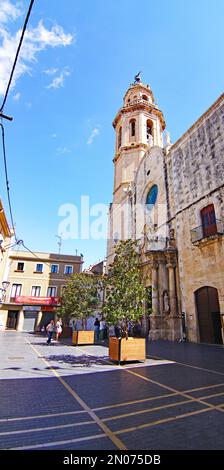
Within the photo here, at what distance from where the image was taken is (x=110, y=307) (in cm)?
955

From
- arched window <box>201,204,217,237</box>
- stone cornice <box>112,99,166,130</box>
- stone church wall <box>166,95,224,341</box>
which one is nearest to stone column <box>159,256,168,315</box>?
stone church wall <box>166,95,224,341</box>

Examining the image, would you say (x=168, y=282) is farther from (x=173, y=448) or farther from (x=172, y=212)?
(x=173, y=448)

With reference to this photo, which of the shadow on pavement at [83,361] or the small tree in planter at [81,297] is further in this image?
the small tree in planter at [81,297]

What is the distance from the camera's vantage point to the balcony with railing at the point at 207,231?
1377 centimetres

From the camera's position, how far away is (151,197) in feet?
76.1

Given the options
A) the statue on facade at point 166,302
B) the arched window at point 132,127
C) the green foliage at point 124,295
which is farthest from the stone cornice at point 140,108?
the green foliage at point 124,295

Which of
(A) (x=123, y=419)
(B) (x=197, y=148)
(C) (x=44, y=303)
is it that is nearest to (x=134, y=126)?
(B) (x=197, y=148)

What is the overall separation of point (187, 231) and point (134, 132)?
788 inches

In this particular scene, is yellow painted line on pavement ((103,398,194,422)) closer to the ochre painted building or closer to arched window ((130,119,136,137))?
the ochre painted building

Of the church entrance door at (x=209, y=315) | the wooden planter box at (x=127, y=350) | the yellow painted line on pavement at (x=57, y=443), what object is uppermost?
the church entrance door at (x=209, y=315)

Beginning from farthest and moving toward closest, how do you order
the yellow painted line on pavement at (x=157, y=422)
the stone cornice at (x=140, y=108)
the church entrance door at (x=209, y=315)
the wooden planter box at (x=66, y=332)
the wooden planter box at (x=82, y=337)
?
the stone cornice at (x=140, y=108)
the wooden planter box at (x=66, y=332)
the wooden planter box at (x=82, y=337)
the church entrance door at (x=209, y=315)
the yellow painted line on pavement at (x=157, y=422)

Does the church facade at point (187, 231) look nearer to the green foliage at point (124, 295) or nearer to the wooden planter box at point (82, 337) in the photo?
the green foliage at point (124, 295)

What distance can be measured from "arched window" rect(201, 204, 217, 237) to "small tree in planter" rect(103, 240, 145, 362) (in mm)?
6701

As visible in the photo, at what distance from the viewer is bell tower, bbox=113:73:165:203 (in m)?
29.7
